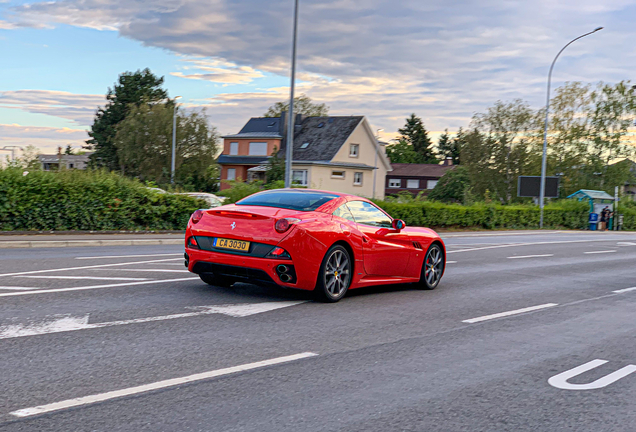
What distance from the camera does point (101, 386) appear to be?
457 centimetres

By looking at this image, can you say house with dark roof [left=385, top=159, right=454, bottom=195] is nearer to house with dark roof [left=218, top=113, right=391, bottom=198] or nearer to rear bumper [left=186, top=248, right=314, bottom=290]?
house with dark roof [left=218, top=113, right=391, bottom=198]

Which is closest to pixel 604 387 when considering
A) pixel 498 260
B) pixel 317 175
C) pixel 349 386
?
pixel 349 386

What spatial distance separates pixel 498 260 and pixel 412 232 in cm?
732

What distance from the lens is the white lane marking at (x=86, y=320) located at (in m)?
6.09

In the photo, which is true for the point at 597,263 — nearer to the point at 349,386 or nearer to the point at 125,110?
the point at 349,386

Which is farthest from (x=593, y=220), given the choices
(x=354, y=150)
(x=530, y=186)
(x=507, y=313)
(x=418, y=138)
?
(x=418, y=138)

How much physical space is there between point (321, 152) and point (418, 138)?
7641 cm

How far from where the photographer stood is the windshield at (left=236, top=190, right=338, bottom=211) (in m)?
8.82

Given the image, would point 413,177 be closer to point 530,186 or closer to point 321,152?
point 321,152

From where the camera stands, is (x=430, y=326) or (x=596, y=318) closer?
(x=430, y=326)

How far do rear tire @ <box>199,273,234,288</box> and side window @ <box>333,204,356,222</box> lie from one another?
5.76 feet

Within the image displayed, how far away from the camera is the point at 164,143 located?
6494 cm

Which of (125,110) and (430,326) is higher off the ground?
(125,110)

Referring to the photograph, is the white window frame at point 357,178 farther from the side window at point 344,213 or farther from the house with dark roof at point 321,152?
the side window at point 344,213
